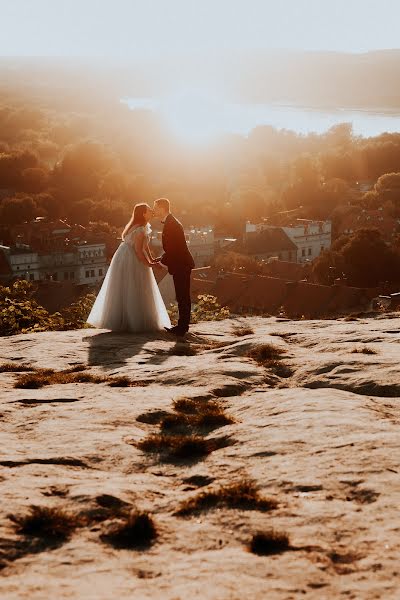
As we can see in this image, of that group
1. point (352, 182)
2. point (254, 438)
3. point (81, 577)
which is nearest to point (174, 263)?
point (254, 438)

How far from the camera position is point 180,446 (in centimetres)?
654

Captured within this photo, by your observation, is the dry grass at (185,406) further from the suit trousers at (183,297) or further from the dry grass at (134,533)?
the suit trousers at (183,297)

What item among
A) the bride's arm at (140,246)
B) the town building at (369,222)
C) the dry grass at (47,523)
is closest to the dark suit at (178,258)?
the bride's arm at (140,246)

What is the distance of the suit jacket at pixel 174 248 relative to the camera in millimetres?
11945

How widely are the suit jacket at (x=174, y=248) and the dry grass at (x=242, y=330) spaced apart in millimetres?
1303

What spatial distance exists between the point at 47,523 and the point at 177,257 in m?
7.31

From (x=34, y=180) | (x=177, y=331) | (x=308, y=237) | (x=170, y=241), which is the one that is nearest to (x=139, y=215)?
(x=170, y=241)

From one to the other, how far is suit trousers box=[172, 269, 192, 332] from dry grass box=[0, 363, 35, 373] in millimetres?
2704

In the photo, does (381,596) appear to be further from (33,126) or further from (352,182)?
(33,126)

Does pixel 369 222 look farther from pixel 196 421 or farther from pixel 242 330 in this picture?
pixel 196 421

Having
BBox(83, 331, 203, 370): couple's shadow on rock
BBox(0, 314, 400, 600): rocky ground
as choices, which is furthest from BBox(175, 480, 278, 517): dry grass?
BBox(83, 331, 203, 370): couple's shadow on rock

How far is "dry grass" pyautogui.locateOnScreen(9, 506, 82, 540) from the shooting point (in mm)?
4918

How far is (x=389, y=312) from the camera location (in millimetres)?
14188

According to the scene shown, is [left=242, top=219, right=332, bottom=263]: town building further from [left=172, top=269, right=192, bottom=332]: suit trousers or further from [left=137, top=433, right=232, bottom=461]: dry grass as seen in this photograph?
[left=137, top=433, right=232, bottom=461]: dry grass
